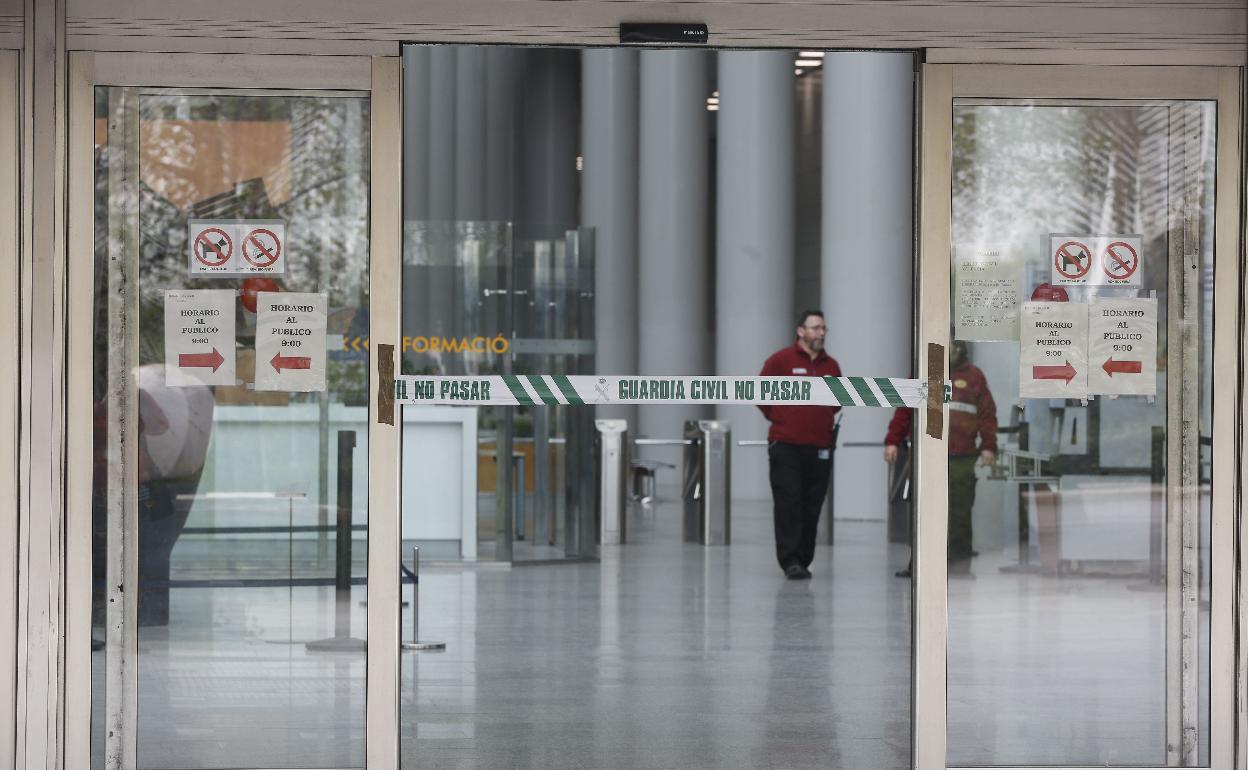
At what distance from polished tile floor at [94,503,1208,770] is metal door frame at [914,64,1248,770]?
176 mm

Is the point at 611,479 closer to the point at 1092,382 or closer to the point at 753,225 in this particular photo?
the point at 753,225

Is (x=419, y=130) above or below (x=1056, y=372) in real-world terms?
above

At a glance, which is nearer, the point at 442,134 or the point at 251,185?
the point at 251,185

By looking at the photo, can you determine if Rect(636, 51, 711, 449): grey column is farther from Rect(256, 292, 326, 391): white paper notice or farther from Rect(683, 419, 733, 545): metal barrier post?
Rect(256, 292, 326, 391): white paper notice

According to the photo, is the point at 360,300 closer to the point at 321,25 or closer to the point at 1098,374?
the point at 321,25

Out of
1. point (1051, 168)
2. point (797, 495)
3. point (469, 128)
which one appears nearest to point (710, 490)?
point (797, 495)

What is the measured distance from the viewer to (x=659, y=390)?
4523 millimetres

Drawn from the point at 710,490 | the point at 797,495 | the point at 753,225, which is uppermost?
the point at 753,225

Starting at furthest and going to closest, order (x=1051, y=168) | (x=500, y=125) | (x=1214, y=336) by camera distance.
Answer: (x=500, y=125), (x=1051, y=168), (x=1214, y=336)

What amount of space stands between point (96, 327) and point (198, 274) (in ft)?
1.13

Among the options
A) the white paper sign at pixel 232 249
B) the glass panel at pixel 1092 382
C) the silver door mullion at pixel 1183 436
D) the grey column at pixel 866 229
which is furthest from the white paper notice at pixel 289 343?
the grey column at pixel 866 229

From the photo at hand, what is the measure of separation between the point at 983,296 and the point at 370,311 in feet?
6.15

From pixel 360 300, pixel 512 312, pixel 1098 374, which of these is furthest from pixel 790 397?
pixel 512 312

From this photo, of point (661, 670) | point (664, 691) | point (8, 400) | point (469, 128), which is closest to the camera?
point (8, 400)
